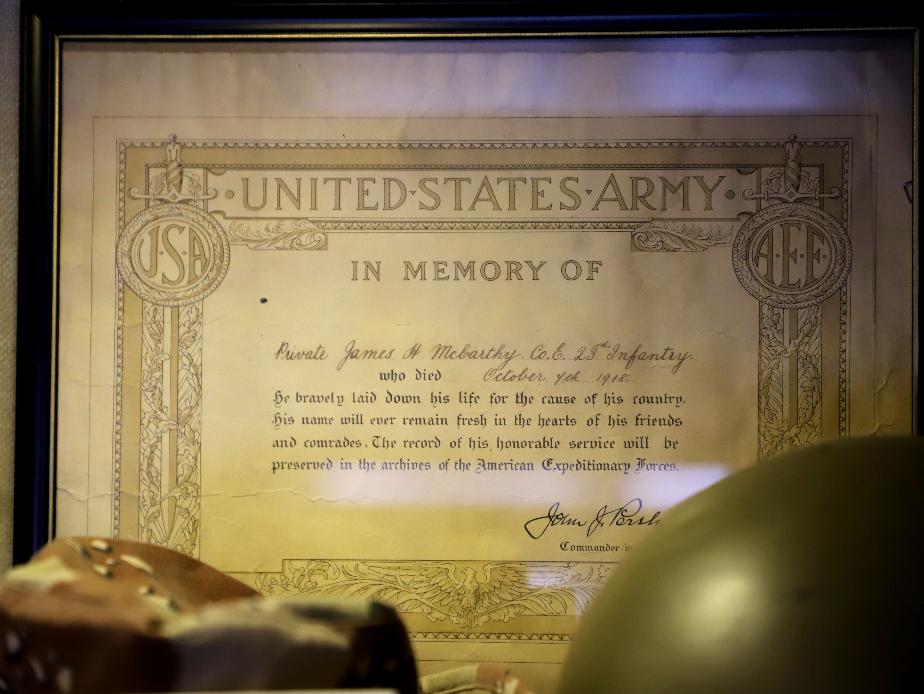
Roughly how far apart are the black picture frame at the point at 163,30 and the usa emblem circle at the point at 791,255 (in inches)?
3.2

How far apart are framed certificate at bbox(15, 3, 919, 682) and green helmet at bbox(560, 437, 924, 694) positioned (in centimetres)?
22

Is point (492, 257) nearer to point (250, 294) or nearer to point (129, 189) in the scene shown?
point (250, 294)

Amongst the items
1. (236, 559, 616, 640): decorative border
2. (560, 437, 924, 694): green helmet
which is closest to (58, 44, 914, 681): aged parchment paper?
(236, 559, 616, 640): decorative border

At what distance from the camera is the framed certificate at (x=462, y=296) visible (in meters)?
0.56

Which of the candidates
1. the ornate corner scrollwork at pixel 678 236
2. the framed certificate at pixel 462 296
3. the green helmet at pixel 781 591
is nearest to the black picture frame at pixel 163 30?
the framed certificate at pixel 462 296

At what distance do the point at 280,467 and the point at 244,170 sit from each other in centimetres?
26

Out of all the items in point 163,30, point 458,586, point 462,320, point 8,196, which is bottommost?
point 458,586

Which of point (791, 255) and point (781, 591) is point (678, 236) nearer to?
point (791, 255)

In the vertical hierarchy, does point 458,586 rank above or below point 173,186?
below

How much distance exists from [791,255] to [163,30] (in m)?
0.57

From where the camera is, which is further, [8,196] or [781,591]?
[8,196]

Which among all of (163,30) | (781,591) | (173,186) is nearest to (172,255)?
(173,186)

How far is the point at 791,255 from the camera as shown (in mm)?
567

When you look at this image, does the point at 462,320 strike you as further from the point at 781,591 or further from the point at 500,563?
the point at 781,591
